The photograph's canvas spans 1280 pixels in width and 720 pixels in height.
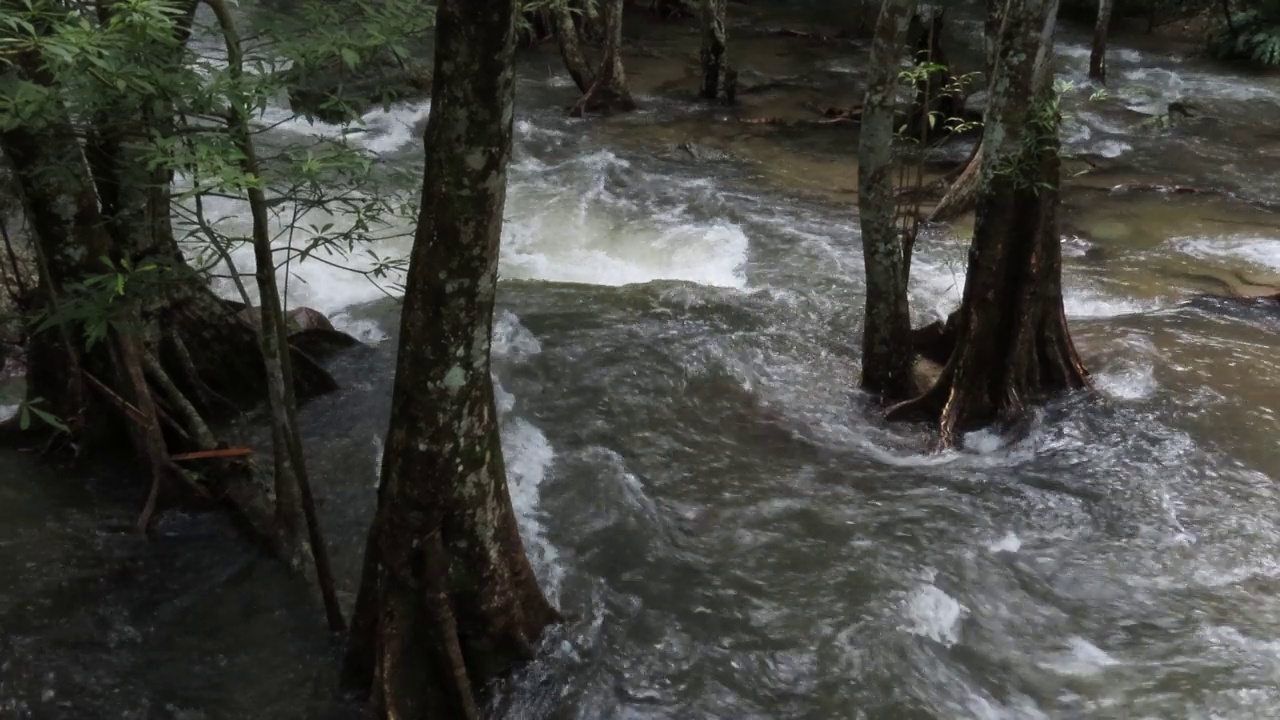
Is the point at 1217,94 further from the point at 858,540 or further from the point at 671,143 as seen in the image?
the point at 858,540

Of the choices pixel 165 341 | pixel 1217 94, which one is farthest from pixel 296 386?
pixel 1217 94

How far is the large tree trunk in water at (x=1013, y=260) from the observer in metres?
6.89

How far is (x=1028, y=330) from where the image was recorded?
23.9 feet

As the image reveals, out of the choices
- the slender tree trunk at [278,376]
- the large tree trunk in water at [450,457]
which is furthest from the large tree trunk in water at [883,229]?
the slender tree trunk at [278,376]

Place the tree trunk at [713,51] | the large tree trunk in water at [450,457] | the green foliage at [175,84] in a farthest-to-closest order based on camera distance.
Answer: the tree trunk at [713,51] → the large tree trunk in water at [450,457] → the green foliage at [175,84]

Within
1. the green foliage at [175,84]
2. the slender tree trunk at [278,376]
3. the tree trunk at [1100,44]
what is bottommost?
the slender tree trunk at [278,376]

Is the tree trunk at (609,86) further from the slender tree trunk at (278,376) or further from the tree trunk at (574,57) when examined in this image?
the slender tree trunk at (278,376)

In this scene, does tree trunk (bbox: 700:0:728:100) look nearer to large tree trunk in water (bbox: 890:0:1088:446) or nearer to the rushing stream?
the rushing stream

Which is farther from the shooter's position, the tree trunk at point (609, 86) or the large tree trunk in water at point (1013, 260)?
the tree trunk at point (609, 86)

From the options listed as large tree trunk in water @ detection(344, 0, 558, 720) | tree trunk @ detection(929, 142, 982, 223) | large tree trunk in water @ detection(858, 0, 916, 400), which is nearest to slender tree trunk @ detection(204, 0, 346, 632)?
large tree trunk in water @ detection(344, 0, 558, 720)

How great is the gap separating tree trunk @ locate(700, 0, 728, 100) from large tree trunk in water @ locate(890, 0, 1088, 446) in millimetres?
10362

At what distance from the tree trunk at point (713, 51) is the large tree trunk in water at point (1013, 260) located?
10.4m

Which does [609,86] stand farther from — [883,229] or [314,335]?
[883,229]

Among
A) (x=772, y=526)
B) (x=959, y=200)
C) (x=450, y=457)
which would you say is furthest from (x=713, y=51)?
(x=450, y=457)
